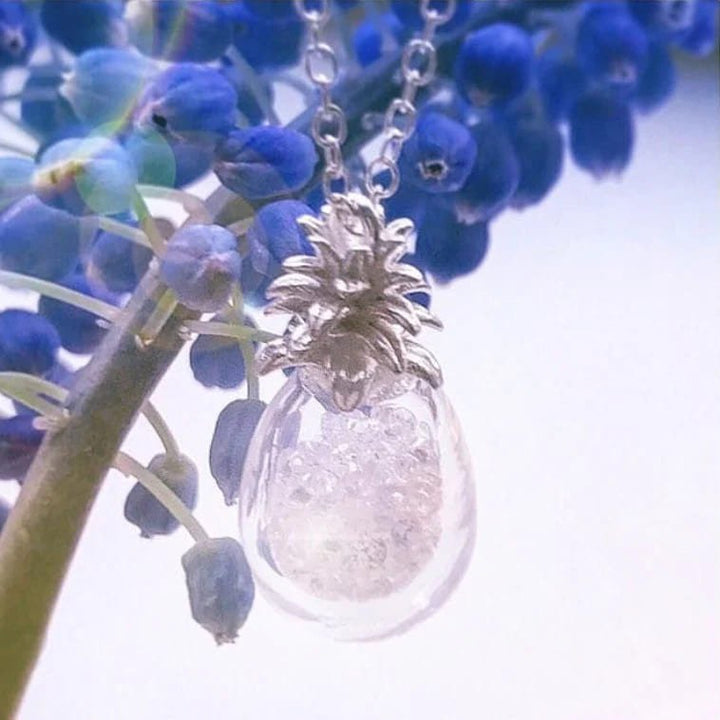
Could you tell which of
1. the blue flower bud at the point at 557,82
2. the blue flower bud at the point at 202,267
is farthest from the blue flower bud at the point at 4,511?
the blue flower bud at the point at 557,82

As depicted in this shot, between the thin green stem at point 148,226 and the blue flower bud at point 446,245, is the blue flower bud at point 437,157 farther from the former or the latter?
the thin green stem at point 148,226

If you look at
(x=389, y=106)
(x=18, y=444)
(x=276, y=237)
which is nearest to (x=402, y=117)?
(x=389, y=106)

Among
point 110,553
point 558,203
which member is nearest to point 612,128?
point 558,203

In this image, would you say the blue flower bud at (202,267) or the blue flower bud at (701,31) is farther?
the blue flower bud at (701,31)

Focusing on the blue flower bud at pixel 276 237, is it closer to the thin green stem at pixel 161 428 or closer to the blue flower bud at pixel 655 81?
the thin green stem at pixel 161 428

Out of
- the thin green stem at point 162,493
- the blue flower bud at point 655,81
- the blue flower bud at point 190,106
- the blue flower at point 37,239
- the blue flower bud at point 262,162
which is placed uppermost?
the blue flower bud at point 655,81

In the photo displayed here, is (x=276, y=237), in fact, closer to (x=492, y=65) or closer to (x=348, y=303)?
(x=348, y=303)

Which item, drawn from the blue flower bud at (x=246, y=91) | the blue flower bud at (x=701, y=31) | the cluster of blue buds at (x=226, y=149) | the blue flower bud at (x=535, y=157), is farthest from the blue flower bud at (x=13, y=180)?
the blue flower bud at (x=701, y=31)

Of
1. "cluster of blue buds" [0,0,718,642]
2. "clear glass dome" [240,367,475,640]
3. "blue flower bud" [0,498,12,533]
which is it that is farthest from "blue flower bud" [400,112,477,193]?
"blue flower bud" [0,498,12,533]

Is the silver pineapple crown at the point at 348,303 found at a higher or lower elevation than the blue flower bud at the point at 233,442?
higher
